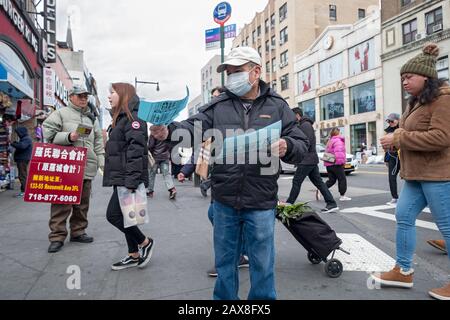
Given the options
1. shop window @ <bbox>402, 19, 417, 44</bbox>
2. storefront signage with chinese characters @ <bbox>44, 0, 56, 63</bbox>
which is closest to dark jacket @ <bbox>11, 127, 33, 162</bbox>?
storefront signage with chinese characters @ <bbox>44, 0, 56, 63</bbox>

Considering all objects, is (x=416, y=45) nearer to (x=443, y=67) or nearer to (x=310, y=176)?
(x=443, y=67)

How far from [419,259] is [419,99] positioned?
1.96 m

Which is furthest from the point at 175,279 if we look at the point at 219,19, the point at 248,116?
the point at 219,19

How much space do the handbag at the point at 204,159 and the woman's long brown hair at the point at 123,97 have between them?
126cm

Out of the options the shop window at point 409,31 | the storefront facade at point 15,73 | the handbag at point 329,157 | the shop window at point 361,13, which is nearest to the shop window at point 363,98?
the shop window at point 409,31

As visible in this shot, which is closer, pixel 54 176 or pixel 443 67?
pixel 54 176

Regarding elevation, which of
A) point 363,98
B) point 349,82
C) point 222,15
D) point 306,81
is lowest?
point 222,15

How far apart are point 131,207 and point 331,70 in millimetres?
37375

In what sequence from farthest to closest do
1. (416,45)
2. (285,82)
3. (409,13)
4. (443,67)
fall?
1. (285,82)
2. (409,13)
3. (416,45)
4. (443,67)

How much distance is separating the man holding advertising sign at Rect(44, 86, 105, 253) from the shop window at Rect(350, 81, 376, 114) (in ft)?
101

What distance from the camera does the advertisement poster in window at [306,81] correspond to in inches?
1624

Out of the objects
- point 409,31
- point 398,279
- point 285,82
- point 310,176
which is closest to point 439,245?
point 398,279

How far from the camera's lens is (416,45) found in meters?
27.6

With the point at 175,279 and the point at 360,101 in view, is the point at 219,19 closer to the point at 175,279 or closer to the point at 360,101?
the point at 175,279
